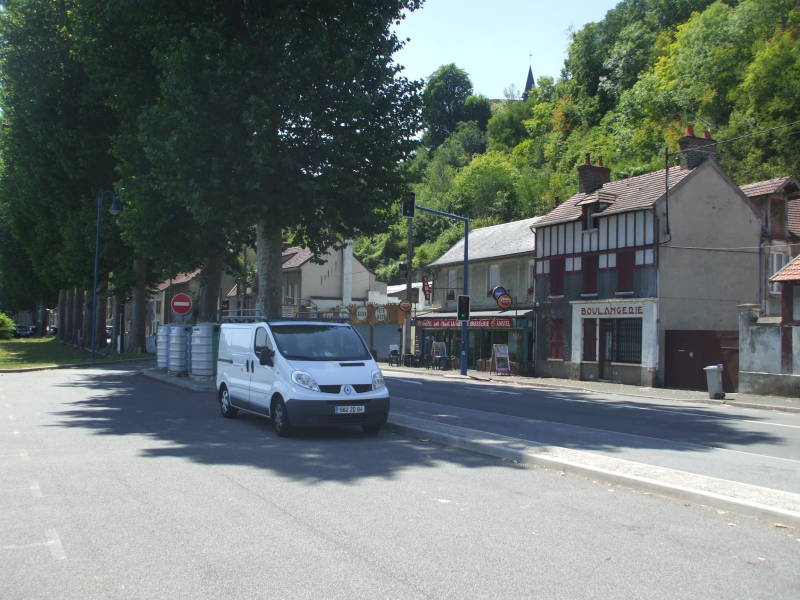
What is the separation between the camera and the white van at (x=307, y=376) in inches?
447

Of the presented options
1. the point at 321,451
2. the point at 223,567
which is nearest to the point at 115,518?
the point at 223,567

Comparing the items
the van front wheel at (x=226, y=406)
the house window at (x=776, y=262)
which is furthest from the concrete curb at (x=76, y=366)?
the house window at (x=776, y=262)

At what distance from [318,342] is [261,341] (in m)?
1.14

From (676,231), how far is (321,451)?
23358 millimetres

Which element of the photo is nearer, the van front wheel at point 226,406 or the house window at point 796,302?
the van front wheel at point 226,406

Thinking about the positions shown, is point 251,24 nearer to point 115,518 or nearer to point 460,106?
point 115,518

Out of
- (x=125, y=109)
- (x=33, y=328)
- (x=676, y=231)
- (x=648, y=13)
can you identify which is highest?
(x=648, y=13)

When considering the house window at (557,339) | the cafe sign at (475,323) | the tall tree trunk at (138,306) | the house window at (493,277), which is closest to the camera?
the house window at (557,339)

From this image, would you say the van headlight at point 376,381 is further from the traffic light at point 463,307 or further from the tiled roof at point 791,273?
the traffic light at point 463,307

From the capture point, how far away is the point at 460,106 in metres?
107

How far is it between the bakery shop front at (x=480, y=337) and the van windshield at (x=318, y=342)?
23689 millimetres

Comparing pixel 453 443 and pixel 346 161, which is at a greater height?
pixel 346 161

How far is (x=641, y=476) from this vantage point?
26.7 feet

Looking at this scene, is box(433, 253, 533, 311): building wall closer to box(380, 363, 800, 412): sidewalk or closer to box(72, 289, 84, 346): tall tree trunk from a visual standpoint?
box(380, 363, 800, 412): sidewalk
